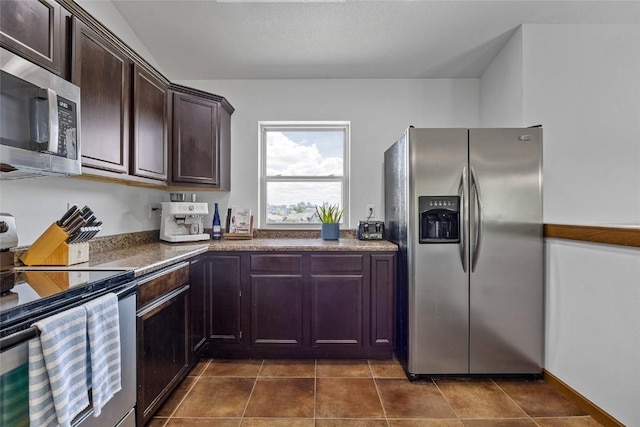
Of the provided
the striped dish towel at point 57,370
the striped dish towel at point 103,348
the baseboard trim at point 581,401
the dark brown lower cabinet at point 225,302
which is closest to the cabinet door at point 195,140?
the dark brown lower cabinet at point 225,302

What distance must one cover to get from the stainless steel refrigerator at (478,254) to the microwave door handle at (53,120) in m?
1.94

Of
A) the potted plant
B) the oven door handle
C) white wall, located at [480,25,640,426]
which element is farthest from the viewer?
the potted plant

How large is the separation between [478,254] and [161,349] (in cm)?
209

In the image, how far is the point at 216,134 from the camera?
2.83 meters

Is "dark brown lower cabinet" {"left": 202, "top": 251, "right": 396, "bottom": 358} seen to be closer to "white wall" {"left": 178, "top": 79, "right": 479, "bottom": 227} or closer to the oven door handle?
"white wall" {"left": 178, "top": 79, "right": 479, "bottom": 227}

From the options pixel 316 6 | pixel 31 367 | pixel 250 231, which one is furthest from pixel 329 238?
pixel 31 367

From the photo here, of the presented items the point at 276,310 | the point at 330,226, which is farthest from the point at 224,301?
the point at 330,226

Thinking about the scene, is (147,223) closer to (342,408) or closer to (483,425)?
A: (342,408)

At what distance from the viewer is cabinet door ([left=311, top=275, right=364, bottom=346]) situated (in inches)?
97.5

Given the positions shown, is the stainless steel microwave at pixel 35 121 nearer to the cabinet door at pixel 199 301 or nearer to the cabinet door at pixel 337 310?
the cabinet door at pixel 199 301

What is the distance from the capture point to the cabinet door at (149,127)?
2104 millimetres

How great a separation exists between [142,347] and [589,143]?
3292mm

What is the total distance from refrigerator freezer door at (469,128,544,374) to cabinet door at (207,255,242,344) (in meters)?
1.72

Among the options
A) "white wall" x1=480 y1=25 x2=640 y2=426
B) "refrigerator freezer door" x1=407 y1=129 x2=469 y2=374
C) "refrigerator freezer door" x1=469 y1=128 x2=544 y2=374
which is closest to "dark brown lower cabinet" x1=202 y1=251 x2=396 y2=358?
"refrigerator freezer door" x1=407 y1=129 x2=469 y2=374
